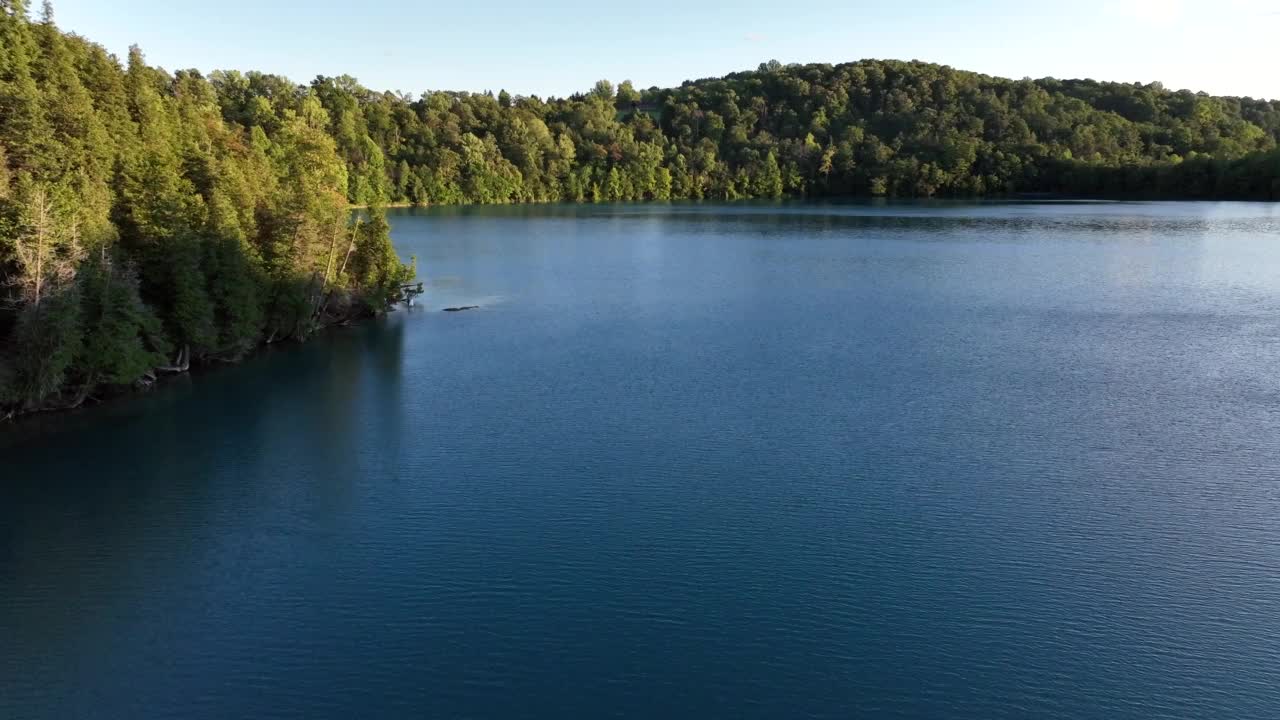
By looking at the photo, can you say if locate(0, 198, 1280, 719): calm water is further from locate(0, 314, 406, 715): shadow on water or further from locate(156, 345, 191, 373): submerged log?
locate(156, 345, 191, 373): submerged log

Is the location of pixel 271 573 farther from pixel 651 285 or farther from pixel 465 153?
pixel 465 153

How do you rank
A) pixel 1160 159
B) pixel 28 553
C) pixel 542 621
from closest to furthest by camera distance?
pixel 542 621
pixel 28 553
pixel 1160 159

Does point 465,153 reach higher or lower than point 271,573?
higher

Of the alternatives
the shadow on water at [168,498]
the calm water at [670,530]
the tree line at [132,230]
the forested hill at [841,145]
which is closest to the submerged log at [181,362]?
the tree line at [132,230]

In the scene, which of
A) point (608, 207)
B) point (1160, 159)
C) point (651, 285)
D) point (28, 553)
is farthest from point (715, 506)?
point (1160, 159)

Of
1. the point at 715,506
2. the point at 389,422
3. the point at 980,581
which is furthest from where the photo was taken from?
the point at 389,422

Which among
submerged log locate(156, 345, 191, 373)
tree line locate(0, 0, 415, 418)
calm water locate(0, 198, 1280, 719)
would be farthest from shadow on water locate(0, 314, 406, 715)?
tree line locate(0, 0, 415, 418)
